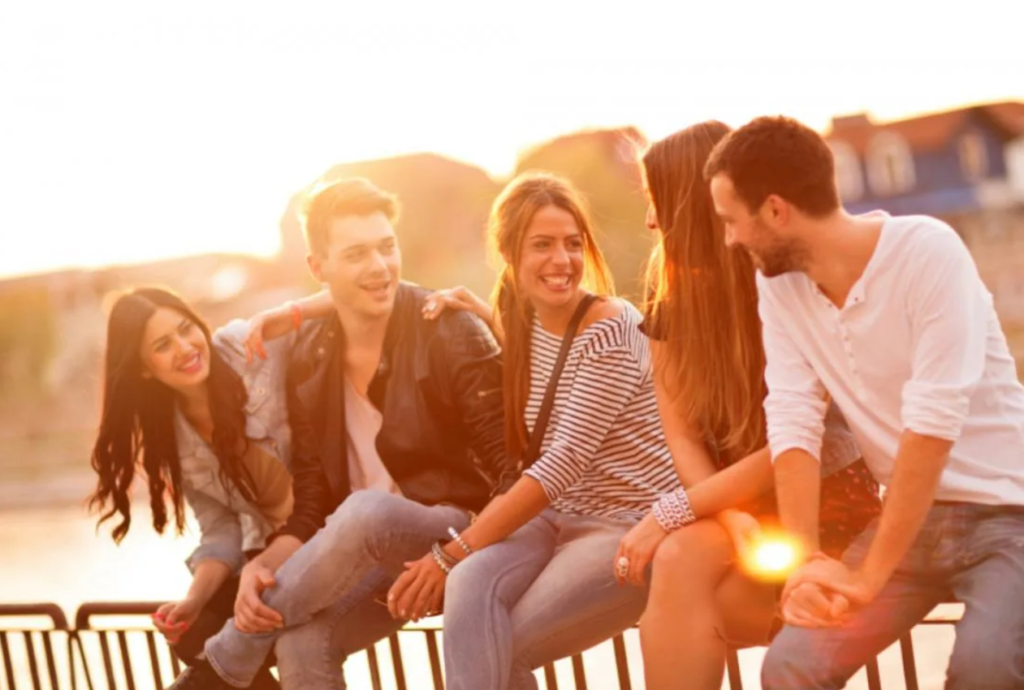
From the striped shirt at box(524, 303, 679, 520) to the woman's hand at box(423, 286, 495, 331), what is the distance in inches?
21.5

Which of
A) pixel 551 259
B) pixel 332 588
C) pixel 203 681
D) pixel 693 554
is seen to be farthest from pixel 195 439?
pixel 693 554

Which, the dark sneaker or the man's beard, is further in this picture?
the dark sneaker

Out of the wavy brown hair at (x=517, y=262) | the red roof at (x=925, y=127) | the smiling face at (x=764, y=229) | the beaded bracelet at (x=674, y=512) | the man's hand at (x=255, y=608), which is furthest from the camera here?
the red roof at (x=925, y=127)

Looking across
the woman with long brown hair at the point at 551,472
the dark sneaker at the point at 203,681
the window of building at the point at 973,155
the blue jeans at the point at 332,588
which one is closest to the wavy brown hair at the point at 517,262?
the woman with long brown hair at the point at 551,472

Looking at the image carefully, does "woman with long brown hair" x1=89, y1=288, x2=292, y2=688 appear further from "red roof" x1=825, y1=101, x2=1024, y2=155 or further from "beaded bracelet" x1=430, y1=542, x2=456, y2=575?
"red roof" x1=825, y1=101, x2=1024, y2=155

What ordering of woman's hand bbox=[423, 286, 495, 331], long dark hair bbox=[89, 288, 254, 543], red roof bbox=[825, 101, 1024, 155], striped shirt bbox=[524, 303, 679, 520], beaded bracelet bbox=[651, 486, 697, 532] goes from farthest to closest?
1. red roof bbox=[825, 101, 1024, 155]
2. long dark hair bbox=[89, 288, 254, 543]
3. woman's hand bbox=[423, 286, 495, 331]
4. striped shirt bbox=[524, 303, 679, 520]
5. beaded bracelet bbox=[651, 486, 697, 532]

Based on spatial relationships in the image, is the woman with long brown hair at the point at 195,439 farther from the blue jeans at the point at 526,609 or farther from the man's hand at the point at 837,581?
the man's hand at the point at 837,581

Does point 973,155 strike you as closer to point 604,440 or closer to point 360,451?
point 360,451

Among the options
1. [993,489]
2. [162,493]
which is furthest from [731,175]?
[162,493]

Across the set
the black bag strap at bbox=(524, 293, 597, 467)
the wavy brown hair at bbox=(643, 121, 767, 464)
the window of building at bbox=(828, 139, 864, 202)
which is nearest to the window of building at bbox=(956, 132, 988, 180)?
the window of building at bbox=(828, 139, 864, 202)

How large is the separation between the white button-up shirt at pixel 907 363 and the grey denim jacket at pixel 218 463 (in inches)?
70.1

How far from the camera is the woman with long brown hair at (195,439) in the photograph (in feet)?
13.9

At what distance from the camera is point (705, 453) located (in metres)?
3.39

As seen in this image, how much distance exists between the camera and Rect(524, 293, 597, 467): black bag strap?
3719 mm
